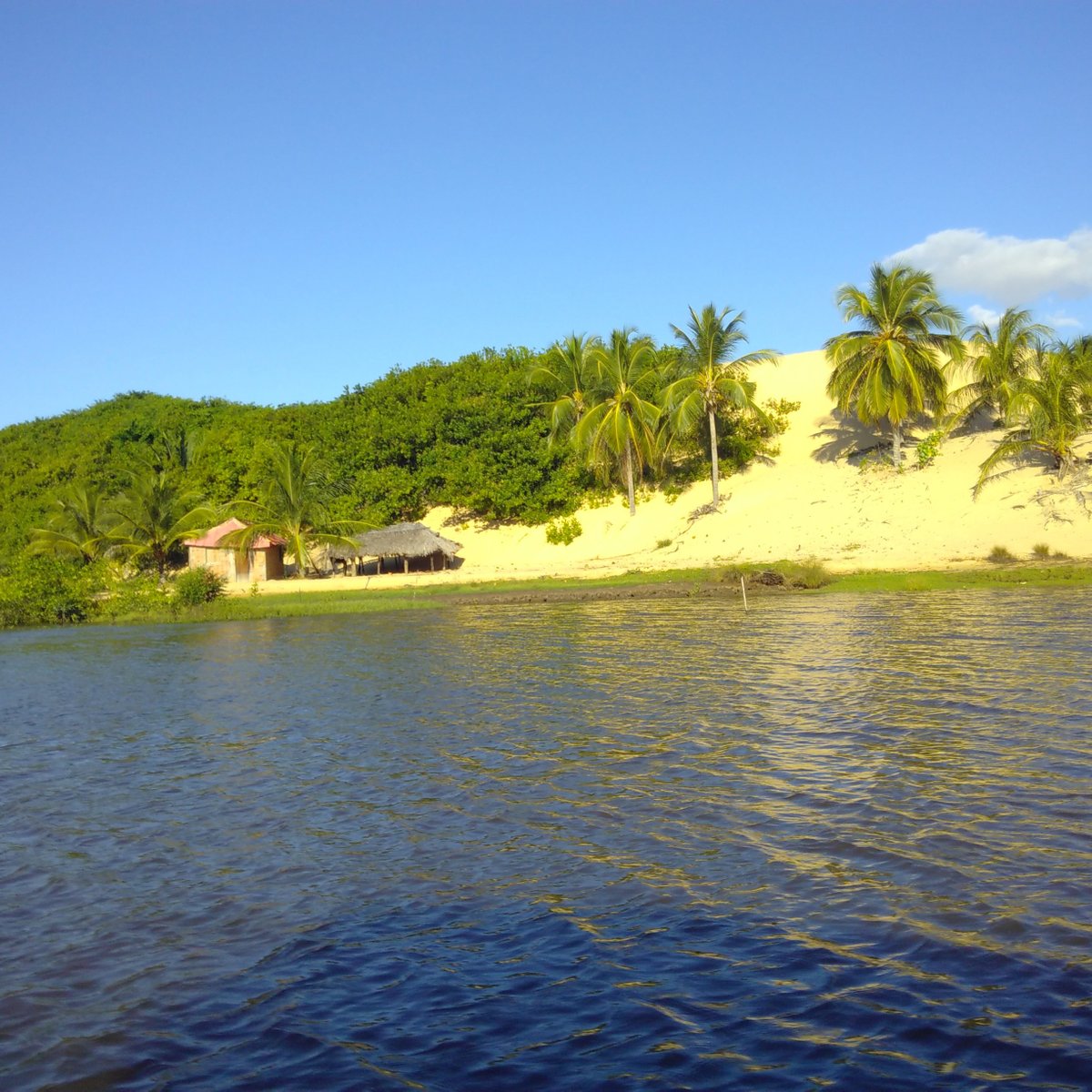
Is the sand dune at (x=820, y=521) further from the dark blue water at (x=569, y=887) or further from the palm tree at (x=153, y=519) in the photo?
the dark blue water at (x=569, y=887)

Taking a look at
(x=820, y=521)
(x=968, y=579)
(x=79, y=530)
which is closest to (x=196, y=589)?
(x=79, y=530)

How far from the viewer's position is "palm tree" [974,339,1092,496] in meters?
30.5

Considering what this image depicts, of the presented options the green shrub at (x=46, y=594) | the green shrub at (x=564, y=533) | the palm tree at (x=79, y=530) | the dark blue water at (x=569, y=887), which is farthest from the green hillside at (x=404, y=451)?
the dark blue water at (x=569, y=887)

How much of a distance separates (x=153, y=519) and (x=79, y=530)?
5.01 m

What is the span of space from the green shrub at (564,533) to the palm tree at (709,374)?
5986 millimetres

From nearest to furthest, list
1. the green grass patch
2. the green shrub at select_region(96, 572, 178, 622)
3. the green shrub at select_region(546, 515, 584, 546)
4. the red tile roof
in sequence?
1. the green grass patch
2. the green shrub at select_region(96, 572, 178, 622)
3. the green shrub at select_region(546, 515, 584, 546)
4. the red tile roof

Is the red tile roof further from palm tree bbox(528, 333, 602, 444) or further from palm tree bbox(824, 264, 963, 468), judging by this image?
palm tree bbox(824, 264, 963, 468)

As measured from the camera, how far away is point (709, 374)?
38.8 m

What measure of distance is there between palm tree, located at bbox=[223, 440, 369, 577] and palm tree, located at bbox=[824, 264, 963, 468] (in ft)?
66.3

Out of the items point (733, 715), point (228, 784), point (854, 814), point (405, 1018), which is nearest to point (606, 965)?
point (405, 1018)

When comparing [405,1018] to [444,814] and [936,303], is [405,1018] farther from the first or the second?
[936,303]

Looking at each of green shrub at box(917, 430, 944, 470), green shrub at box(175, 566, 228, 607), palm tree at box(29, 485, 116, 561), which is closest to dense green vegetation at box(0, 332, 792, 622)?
palm tree at box(29, 485, 116, 561)

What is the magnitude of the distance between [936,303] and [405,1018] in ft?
113

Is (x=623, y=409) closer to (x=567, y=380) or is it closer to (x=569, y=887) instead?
(x=567, y=380)
